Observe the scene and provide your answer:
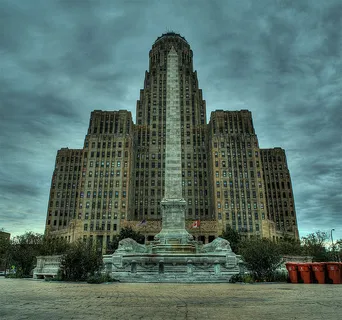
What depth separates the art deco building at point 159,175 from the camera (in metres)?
93.9

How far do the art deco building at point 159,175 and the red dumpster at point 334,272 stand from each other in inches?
2616

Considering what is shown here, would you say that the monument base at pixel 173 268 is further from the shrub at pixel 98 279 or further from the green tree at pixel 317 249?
the green tree at pixel 317 249

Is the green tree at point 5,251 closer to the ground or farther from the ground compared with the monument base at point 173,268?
farther from the ground

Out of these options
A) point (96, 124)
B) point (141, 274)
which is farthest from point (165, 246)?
point (96, 124)

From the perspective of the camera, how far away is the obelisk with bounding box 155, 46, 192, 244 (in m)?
30.8

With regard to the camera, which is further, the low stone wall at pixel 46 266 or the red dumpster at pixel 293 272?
the low stone wall at pixel 46 266

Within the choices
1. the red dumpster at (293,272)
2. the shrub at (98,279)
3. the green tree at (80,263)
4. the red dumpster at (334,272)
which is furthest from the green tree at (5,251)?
the red dumpster at (334,272)

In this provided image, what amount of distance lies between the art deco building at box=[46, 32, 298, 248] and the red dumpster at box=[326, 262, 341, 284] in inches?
2616

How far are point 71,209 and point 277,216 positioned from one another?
259ft

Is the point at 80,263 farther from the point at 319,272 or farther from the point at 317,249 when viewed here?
the point at 317,249

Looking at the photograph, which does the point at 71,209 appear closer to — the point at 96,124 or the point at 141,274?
the point at 96,124

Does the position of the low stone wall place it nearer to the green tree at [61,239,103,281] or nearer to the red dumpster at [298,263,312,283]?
the green tree at [61,239,103,281]

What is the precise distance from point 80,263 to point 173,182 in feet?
53.8

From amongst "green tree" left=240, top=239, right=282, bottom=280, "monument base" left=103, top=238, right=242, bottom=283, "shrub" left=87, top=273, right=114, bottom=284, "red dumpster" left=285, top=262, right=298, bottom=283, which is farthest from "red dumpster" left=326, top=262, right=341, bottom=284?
"shrub" left=87, top=273, right=114, bottom=284
